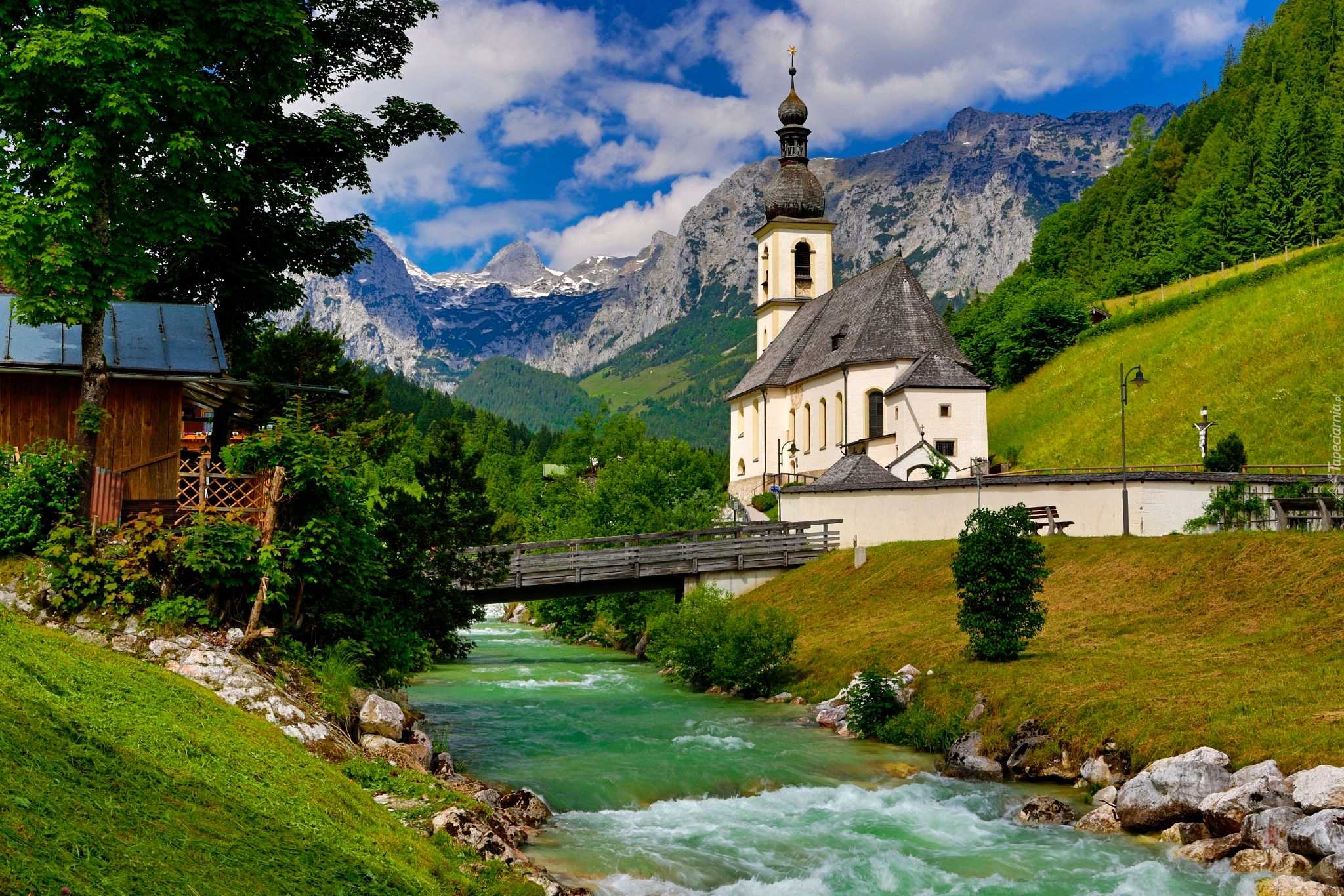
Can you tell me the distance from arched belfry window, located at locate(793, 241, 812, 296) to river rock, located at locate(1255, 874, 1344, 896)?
62369 millimetres

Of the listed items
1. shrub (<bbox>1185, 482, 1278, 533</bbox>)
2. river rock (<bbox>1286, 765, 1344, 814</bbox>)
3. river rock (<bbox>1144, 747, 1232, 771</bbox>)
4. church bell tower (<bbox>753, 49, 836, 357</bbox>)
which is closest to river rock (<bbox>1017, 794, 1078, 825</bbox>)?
river rock (<bbox>1144, 747, 1232, 771</bbox>)

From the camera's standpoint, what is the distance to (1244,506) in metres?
26.4

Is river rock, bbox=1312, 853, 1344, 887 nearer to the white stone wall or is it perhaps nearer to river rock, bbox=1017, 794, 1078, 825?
river rock, bbox=1017, 794, 1078, 825

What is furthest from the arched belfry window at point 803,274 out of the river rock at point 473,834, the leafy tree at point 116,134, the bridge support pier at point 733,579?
the river rock at point 473,834

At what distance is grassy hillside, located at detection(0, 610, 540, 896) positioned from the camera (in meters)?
6.18

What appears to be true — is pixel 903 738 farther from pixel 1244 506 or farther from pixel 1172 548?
pixel 1244 506

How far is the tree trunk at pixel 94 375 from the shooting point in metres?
14.3

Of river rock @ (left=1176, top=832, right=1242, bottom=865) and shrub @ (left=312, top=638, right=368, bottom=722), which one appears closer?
river rock @ (left=1176, top=832, right=1242, bottom=865)

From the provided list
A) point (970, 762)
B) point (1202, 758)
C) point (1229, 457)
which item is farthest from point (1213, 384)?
point (1202, 758)

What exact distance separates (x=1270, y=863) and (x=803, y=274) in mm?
62509

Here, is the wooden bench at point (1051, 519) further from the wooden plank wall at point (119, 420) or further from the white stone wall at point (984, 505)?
the wooden plank wall at point (119, 420)

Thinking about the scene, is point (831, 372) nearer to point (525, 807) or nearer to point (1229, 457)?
point (1229, 457)

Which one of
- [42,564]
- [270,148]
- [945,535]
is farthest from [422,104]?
Result: [945,535]

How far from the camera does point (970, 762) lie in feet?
55.1
